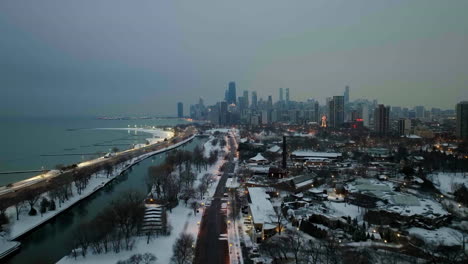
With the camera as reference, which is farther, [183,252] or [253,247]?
[253,247]

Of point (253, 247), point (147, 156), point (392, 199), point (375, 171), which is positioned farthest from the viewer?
point (147, 156)

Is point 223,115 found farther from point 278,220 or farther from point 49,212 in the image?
point 278,220

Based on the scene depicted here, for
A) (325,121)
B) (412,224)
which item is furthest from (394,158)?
(325,121)

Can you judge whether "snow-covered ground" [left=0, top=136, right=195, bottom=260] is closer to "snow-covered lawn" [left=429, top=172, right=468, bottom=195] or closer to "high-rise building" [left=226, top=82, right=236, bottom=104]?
"snow-covered lawn" [left=429, top=172, right=468, bottom=195]

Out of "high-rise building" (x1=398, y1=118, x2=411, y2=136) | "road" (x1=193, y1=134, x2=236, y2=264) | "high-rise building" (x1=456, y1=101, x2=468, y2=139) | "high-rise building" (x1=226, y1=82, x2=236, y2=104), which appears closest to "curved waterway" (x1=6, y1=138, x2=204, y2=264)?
"road" (x1=193, y1=134, x2=236, y2=264)

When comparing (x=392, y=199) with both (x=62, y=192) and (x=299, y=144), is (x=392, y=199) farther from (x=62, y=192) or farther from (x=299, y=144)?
(x=299, y=144)
